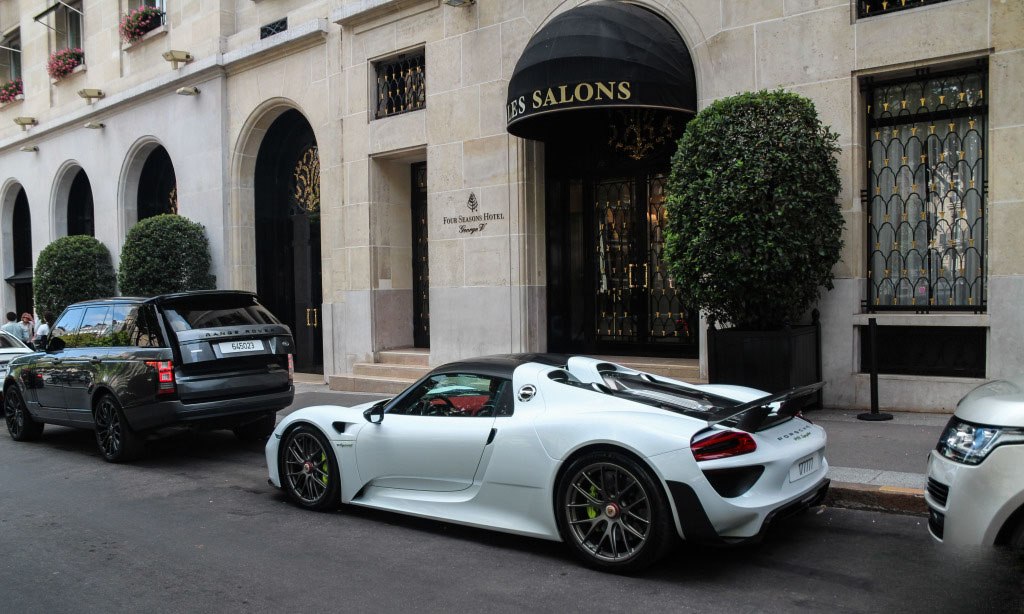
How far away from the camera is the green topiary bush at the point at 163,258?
1617cm

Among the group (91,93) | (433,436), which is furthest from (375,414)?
(91,93)

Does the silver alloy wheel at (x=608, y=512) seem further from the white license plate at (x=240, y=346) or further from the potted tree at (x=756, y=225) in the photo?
the white license plate at (x=240, y=346)

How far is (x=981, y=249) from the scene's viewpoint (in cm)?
866

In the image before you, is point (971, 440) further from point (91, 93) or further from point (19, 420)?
point (91, 93)

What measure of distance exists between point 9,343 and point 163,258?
3.40m

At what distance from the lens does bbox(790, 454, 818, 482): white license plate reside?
15.8 feet

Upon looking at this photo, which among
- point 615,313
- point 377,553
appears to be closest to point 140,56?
point 615,313

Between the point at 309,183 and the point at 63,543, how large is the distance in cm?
1157

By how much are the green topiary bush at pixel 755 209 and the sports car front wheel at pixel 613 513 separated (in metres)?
4.10

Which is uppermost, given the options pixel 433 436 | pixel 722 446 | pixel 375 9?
pixel 375 9

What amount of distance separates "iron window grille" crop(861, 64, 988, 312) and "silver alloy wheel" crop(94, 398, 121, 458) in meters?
8.68

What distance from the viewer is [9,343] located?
13758 millimetres

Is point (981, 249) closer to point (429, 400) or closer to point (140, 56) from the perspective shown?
point (429, 400)

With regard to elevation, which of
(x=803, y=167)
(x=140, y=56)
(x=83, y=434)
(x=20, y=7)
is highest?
(x=20, y=7)
